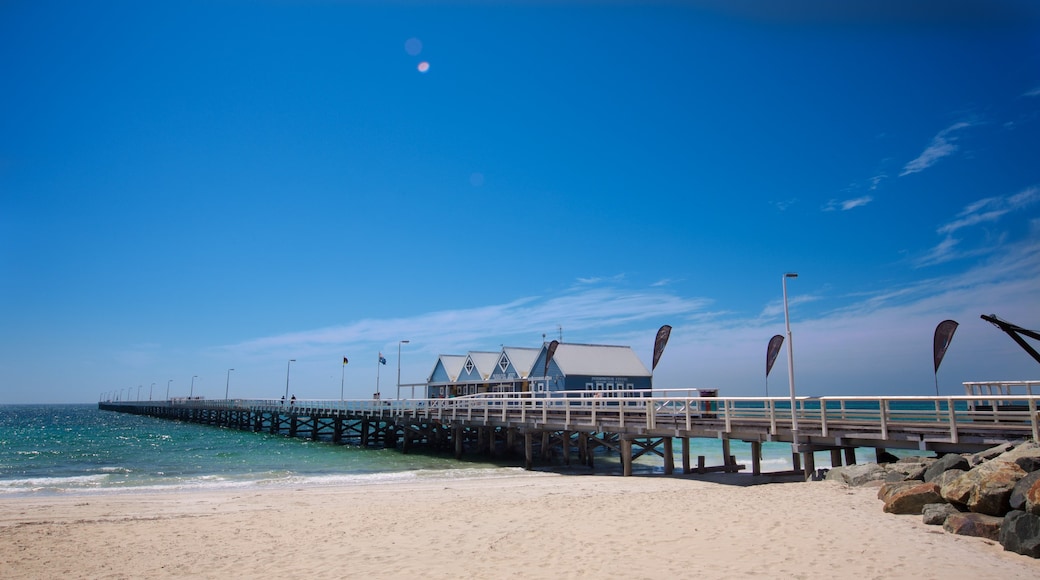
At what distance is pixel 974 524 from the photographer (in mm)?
8961

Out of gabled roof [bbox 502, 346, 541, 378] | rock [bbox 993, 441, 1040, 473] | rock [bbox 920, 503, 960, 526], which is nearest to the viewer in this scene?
rock [bbox 993, 441, 1040, 473]

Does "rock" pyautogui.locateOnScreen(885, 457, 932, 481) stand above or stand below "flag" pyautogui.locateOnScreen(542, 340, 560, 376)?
below

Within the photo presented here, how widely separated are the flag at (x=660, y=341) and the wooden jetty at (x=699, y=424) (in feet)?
7.33

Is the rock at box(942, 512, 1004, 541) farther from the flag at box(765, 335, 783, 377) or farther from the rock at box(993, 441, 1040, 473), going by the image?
the flag at box(765, 335, 783, 377)

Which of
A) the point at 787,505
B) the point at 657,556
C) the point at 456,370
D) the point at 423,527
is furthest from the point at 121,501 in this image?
the point at 456,370

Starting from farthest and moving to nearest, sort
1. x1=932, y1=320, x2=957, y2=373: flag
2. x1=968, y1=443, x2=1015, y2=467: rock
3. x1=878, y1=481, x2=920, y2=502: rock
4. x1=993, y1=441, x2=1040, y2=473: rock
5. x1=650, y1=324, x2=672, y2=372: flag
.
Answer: x1=650, y1=324, x2=672, y2=372: flag → x1=932, y1=320, x2=957, y2=373: flag → x1=878, y1=481, x2=920, y2=502: rock → x1=968, y1=443, x2=1015, y2=467: rock → x1=993, y1=441, x2=1040, y2=473: rock

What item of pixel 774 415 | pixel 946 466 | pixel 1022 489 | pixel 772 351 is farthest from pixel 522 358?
pixel 1022 489

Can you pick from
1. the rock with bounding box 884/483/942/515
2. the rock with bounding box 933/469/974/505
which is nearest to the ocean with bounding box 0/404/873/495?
the rock with bounding box 884/483/942/515

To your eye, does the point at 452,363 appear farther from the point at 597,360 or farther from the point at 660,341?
the point at 660,341

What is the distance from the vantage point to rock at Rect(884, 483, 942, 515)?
10406mm

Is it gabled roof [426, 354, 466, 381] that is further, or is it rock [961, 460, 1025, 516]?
gabled roof [426, 354, 466, 381]

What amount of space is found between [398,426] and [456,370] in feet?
33.2

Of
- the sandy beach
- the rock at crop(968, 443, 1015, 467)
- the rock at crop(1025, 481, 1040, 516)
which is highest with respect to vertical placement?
the rock at crop(968, 443, 1015, 467)

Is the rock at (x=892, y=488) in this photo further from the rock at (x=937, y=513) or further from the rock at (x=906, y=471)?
the rock at (x=937, y=513)
